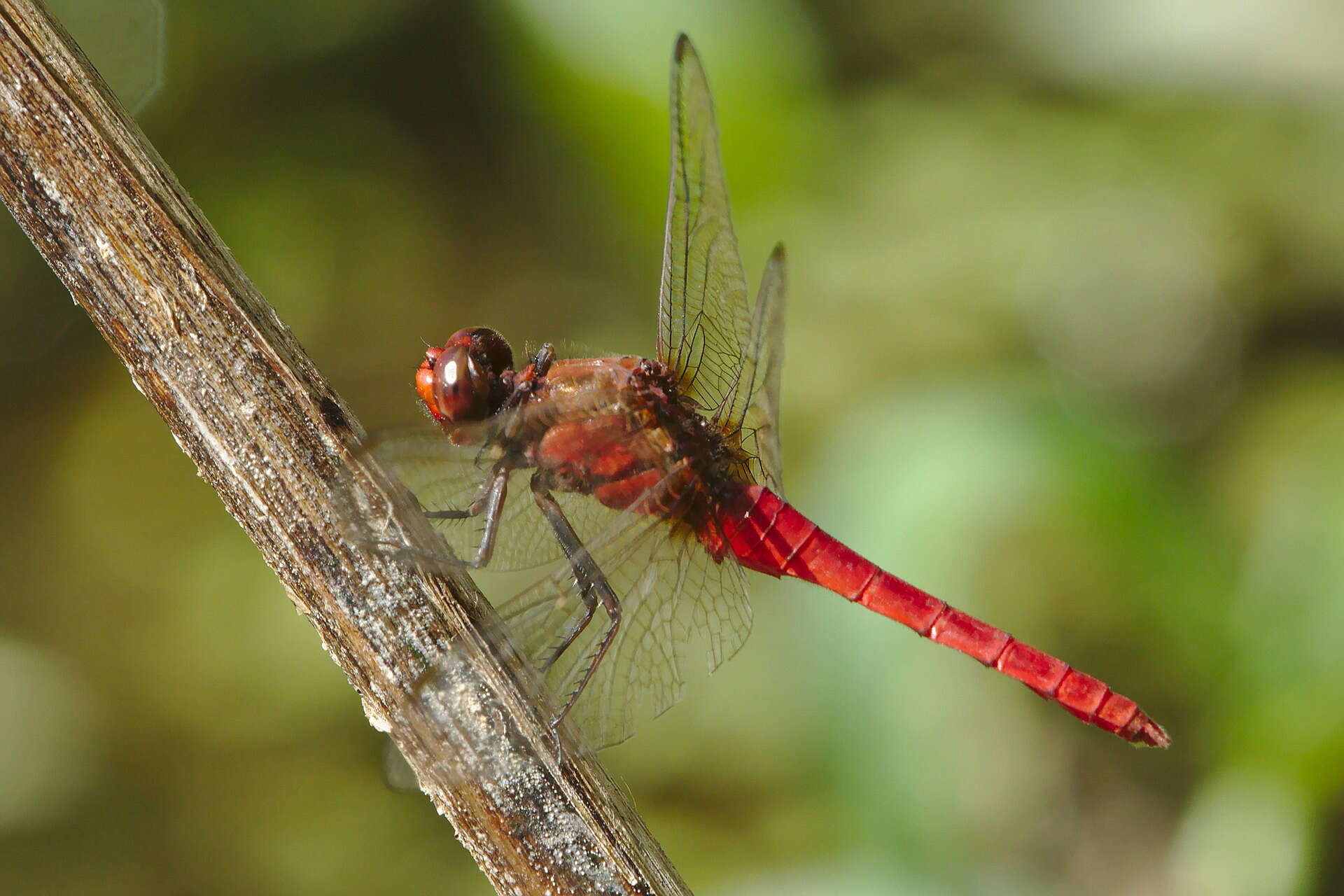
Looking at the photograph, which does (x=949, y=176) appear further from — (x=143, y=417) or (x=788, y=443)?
(x=143, y=417)

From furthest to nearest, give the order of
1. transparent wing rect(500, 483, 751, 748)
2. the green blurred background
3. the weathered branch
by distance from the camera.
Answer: the green blurred background, transparent wing rect(500, 483, 751, 748), the weathered branch

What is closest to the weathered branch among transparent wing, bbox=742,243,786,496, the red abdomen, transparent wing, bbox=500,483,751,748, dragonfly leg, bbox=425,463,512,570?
transparent wing, bbox=500,483,751,748

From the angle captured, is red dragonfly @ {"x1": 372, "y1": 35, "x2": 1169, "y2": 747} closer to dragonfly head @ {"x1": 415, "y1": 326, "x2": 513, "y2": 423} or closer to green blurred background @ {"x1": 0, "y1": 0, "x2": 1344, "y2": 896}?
dragonfly head @ {"x1": 415, "y1": 326, "x2": 513, "y2": 423}

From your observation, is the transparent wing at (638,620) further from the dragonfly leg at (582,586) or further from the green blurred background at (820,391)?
the green blurred background at (820,391)

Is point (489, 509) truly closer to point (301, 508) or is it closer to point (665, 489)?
point (665, 489)

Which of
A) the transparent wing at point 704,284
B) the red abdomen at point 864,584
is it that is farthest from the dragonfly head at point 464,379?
the red abdomen at point 864,584
